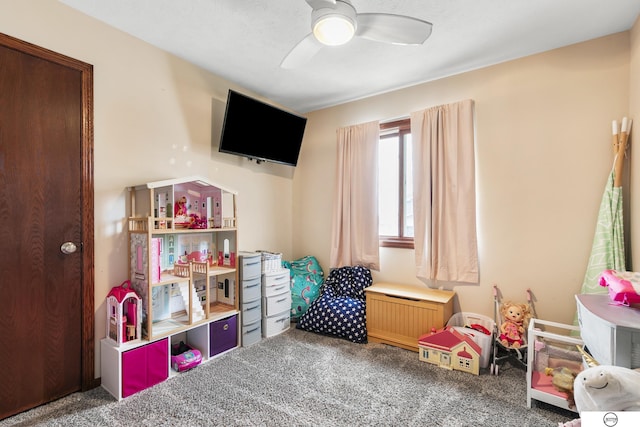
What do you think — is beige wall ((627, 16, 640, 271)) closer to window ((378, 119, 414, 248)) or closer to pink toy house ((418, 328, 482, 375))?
pink toy house ((418, 328, 482, 375))

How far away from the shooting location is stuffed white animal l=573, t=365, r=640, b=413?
3.42 feet

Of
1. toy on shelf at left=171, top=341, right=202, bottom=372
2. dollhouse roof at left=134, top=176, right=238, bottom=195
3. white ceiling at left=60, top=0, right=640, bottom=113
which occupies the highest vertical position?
white ceiling at left=60, top=0, right=640, bottom=113

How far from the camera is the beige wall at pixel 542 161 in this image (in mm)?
2293

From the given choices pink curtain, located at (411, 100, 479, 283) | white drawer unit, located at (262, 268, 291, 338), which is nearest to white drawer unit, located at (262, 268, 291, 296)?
white drawer unit, located at (262, 268, 291, 338)

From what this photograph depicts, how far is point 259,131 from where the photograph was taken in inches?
122

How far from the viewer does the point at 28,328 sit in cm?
185

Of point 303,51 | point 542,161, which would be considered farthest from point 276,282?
point 542,161

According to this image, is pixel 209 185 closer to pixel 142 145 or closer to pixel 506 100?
pixel 142 145

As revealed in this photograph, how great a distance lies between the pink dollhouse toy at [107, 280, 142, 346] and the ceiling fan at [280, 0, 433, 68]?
6.74 ft

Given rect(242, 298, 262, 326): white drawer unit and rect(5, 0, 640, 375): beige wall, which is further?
rect(242, 298, 262, 326): white drawer unit

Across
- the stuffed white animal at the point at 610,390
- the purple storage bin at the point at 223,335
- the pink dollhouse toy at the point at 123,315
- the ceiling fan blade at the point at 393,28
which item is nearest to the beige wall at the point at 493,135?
the pink dollhouse toy at the point at 123,315

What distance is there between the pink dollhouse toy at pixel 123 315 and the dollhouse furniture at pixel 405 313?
1955mm

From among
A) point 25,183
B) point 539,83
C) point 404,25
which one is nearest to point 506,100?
point 539,83

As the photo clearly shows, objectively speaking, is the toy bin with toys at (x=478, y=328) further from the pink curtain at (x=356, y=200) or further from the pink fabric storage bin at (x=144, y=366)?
the pink fabric storage bin at (x=144, y=366)
